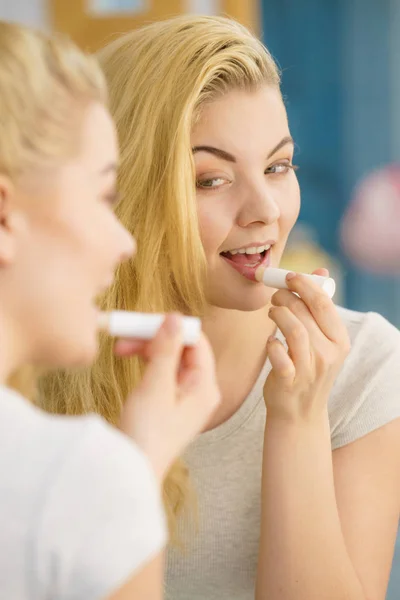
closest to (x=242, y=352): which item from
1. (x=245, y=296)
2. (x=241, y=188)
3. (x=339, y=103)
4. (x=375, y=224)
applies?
(x=245, y=296)

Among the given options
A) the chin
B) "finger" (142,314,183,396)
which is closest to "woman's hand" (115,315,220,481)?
"finger" (142,314,183,396)

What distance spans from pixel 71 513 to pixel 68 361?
13cm

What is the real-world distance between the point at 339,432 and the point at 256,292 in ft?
0.76

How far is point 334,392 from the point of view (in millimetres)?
1257

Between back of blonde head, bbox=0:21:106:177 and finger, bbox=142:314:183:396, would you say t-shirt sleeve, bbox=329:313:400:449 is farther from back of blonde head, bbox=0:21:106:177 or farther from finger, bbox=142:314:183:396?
back of blonde head, bbox=0:21:106:177

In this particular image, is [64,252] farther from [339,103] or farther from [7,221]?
[339,103]

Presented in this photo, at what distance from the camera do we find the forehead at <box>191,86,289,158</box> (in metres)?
1.13

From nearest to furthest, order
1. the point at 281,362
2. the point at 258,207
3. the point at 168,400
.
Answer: the point at 168,400 < the point at 281,362 < the point at 258,207

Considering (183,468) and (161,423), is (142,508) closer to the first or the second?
(161,423)

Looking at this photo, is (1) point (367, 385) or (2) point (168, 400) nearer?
(2) point (168, 400)

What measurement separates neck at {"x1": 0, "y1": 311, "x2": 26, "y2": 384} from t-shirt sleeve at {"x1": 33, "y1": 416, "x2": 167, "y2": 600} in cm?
10

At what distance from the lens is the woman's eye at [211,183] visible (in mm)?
1146

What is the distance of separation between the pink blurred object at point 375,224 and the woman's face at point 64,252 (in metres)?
3.18

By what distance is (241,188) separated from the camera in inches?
45.0
